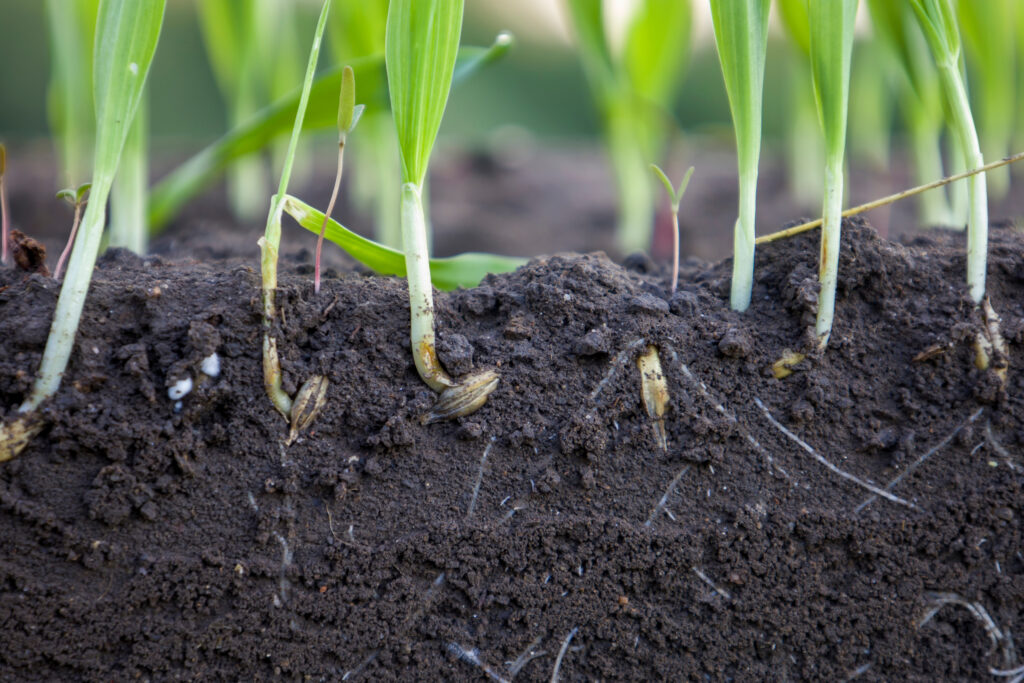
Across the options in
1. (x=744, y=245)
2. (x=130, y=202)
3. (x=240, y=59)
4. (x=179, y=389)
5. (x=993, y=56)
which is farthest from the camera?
(x=240, y=59)

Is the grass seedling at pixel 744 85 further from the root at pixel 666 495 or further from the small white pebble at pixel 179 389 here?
the small white pebble at pixel 179 389

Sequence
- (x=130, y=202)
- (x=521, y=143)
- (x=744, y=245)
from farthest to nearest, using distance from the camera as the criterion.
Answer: (x=521, y=143)
(x=130, y=202)
(x=744, y=245)

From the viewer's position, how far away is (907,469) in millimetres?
649

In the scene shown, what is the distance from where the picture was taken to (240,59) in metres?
1.50

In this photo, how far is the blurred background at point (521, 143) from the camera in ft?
5.30

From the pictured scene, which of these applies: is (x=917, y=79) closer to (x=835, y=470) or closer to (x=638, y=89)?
(x=835, y=470)

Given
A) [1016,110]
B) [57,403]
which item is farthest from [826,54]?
[1016,110]

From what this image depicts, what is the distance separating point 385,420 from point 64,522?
27 centimetres

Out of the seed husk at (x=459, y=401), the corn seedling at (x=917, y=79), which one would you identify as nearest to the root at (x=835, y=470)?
the seed husk at (x=459, y=401)

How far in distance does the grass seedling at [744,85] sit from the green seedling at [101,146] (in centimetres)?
52

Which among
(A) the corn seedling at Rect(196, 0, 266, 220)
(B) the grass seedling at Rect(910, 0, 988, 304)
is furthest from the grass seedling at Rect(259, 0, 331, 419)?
(A) the corn seedling at Rect(196, 0, 266, 220)

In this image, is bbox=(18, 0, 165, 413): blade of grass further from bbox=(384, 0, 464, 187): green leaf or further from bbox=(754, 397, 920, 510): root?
bbox=(754, 397, 920, 510): root

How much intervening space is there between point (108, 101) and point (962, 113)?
0.80 m

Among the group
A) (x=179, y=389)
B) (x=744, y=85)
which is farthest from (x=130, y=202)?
(x=744, y=85)
